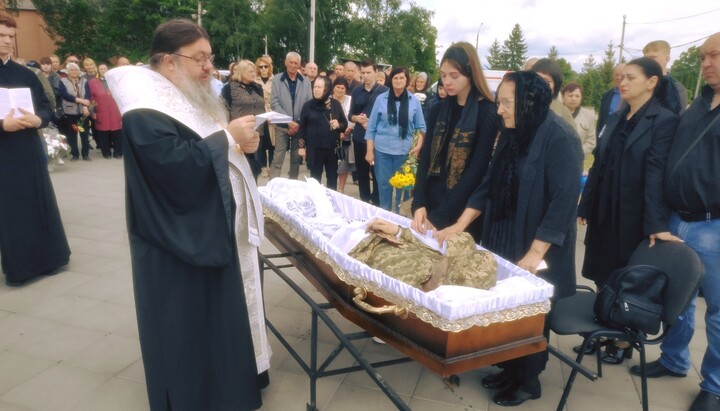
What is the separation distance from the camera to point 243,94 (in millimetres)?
6941

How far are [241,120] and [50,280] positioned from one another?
3.14 meters

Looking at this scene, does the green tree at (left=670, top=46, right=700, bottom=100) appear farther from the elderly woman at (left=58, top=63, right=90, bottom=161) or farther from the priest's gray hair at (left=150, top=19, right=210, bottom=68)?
the priest's gray hair at (left=150, top=19, right=210, bottom=68)

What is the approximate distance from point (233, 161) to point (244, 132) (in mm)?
152

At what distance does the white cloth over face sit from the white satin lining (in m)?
0.35

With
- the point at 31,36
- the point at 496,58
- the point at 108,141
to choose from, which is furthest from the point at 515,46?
the point at 108,141

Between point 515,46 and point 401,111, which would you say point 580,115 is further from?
point 515,46

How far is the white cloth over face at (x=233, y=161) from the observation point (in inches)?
84.5

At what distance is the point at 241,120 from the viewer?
235 cm

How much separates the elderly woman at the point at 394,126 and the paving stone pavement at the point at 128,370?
89.7 inches

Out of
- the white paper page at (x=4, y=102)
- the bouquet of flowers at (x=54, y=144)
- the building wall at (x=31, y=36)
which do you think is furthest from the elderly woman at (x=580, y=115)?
the building wall at (x=31, y=36)

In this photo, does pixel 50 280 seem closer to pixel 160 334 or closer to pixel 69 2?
pixel 160 334

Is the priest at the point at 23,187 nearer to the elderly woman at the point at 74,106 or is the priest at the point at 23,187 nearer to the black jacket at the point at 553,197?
the black jacket at the point at 553,197

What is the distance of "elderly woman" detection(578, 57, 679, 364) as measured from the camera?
9.30 feet

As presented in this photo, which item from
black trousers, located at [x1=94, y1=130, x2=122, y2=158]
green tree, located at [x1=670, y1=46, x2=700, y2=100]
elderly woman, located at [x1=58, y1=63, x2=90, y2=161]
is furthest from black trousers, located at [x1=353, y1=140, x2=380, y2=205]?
green tree, located at [x1=670, y1=46, x2=700, y2=100]
